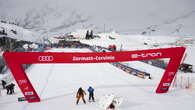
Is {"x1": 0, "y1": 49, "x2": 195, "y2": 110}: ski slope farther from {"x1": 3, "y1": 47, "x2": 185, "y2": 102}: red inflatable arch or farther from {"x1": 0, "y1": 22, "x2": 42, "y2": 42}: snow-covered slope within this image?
{"x1": 0, "y1": 22, "x2": 42, "y2": 42}: snow-covered slope

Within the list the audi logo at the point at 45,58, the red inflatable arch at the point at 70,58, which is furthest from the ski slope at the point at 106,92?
the audi logo at the point at 45,58

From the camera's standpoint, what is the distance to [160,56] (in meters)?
13.1

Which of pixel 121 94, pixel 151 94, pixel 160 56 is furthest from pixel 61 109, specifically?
pixel 160 56

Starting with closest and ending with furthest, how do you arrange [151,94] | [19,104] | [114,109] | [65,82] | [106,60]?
[114,109] < [19,104] < [106,60] < [151,94] < [65,82]

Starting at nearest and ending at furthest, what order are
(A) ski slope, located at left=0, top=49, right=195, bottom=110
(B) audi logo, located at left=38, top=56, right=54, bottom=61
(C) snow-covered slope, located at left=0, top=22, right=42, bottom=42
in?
(A) ski slope, located at left=0, top=49, right=195, bottom=110, (B) audi logo, located at left=38, top=56, right=54, bottom=61, (C) snow-covered slope, located at left=0, top=22, right=42, bottom=42

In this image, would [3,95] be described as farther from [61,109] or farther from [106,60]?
[106,60]

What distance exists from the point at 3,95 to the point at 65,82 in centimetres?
568

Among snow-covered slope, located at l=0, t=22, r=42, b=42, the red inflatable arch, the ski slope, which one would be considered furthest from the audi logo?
snow-covered slope, located at l=0, t=22, r=42, b=42

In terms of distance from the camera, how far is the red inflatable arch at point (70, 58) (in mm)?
11273

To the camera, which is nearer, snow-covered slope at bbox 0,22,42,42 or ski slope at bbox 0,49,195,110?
ski slope at bbox 0,49,195,110

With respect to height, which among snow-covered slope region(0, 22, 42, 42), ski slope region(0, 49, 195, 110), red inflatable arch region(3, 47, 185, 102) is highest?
snow-covered slope region(0, 22, 42, 42)

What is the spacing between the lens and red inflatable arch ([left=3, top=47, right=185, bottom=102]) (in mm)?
11273

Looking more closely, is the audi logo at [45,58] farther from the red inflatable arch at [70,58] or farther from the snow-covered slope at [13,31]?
the snow-covered slope at [13,31]

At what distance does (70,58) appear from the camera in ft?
40.1
